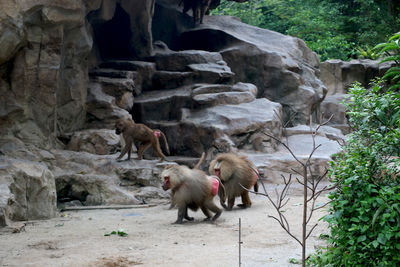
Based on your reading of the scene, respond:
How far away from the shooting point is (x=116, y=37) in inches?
542

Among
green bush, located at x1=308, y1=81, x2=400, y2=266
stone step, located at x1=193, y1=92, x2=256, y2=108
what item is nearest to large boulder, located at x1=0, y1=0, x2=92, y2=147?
stone step, located at x1=193, y1=92, x2=256, y2=108

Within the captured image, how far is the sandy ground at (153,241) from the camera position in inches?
171

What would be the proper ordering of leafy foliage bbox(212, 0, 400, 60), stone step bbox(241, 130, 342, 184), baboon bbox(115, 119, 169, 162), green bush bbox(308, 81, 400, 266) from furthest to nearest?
leafy foliage bbox(212, 0, 400, 60) → stone step bbox(241, 130, 342, 184) → baboon bbox(115, 119, 169, 162) → green bush bbox(308, 81, 400, 266)

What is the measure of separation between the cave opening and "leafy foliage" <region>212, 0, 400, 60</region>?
31.5 feet

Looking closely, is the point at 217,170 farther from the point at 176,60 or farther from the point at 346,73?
the point at 346,73

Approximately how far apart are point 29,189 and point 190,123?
191 inches

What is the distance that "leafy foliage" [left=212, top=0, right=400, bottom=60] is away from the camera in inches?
720

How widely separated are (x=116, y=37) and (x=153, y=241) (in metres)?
9.61

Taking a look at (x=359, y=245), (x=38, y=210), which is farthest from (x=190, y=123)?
(x=359, y=245)

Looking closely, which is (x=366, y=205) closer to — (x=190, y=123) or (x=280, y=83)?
(x=190, y=123)

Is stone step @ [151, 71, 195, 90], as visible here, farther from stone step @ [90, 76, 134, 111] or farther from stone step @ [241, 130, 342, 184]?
stone step @ [241, 130, 342, 184]

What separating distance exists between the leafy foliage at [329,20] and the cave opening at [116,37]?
9597mm

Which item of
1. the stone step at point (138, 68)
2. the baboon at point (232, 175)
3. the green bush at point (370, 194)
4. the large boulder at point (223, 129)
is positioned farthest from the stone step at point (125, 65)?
the green bush at point (370, 194)

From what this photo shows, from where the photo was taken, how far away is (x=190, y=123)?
11.2 m
